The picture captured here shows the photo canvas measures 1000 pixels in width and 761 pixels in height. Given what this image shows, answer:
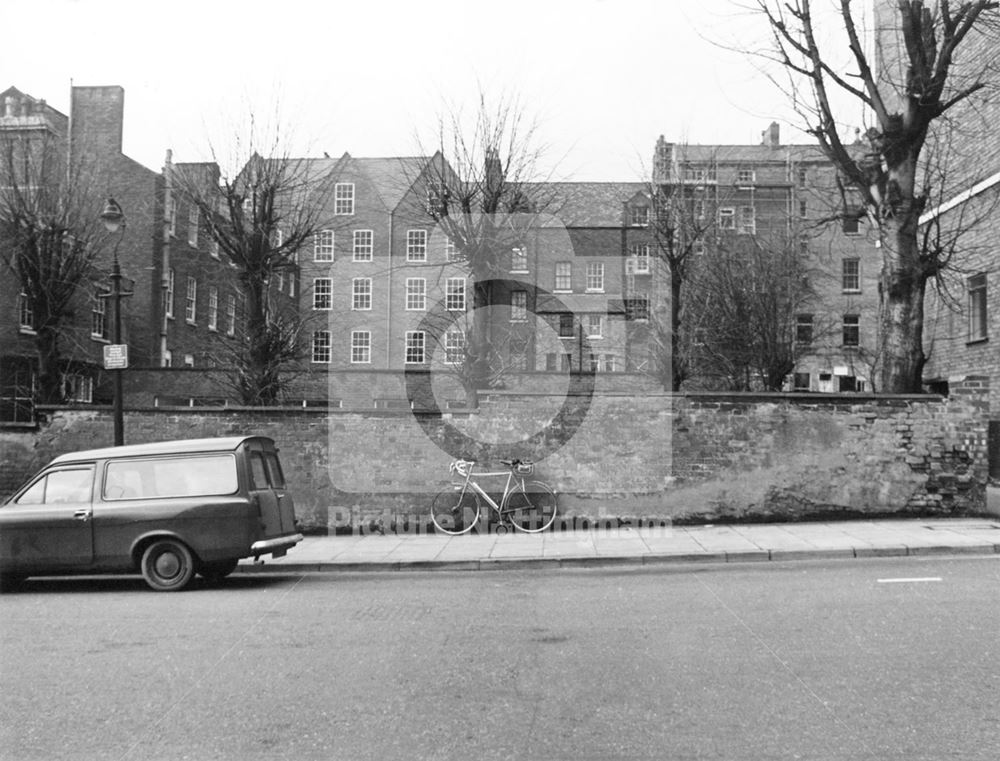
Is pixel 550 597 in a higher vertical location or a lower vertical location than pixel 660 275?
lower

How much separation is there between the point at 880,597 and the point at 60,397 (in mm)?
23978

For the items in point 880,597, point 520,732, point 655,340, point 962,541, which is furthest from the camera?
point 655,340

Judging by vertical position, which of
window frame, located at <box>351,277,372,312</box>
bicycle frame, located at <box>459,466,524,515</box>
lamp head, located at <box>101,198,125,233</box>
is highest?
window frame, located at <box>351,277,372,312</box>

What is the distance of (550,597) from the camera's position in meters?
9.21

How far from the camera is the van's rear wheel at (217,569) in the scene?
10.6 meters

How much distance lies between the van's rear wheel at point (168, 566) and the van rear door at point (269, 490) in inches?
38.5

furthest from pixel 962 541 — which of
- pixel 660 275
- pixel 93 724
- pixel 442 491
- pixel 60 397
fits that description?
pixel 60 397

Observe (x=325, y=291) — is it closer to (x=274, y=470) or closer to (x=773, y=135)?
(x=773, y=135)

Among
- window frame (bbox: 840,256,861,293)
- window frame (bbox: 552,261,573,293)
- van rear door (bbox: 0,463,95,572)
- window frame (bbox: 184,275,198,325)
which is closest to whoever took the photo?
van rear door (bbox: 0,463,95,572)

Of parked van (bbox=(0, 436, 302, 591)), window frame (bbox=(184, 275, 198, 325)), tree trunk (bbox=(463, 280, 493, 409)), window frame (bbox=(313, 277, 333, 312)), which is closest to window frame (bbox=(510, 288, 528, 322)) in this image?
tree trunk (bbox=(463, 280, 493, 409))

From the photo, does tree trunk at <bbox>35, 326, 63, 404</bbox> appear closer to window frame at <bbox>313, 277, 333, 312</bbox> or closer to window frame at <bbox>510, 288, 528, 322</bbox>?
window frame at <bbox>510, 288, 528, 322</bbox>

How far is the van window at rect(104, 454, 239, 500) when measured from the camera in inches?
416

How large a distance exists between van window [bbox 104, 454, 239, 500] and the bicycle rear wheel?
511 centimetres

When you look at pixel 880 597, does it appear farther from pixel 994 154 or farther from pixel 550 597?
pixel 994 154
